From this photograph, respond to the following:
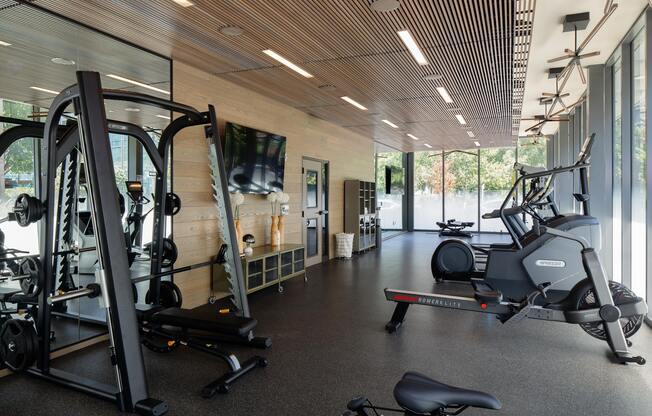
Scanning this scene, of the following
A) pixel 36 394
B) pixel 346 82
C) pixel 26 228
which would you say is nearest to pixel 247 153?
pixel 346 82

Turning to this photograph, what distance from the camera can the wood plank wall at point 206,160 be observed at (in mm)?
5016

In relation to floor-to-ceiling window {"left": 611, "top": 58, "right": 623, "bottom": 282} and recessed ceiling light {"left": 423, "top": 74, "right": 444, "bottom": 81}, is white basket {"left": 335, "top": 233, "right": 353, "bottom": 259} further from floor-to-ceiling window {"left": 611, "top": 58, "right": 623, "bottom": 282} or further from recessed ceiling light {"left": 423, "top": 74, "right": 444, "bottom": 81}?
floor-to-ceiling window {"left": 611, "top": 58, "right": 623, "bottom": 282}

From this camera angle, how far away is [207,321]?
10.9 ft

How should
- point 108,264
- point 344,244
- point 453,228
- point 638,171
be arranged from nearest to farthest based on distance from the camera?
point 108,264
point 638,171
point 344,244
point 453,228

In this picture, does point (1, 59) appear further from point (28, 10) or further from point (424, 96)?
point (424, 96)

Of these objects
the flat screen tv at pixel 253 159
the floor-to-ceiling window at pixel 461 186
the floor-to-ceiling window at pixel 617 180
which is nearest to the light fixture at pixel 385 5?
the flat screen tv at pixel 253 159

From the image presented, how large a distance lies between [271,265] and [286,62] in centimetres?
276

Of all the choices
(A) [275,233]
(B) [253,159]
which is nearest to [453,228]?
(A) [275,233]

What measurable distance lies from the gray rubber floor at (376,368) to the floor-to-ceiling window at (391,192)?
964cm

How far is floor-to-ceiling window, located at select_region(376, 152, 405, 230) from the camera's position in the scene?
48.0 ft

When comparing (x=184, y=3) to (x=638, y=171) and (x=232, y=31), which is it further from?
(x=638, y=171)

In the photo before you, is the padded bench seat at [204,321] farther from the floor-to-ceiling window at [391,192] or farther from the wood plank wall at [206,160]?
the floor-to-ceiling window at [391,192]

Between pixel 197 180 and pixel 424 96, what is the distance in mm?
3756

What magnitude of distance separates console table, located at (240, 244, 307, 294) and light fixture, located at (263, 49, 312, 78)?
2.46 metres
